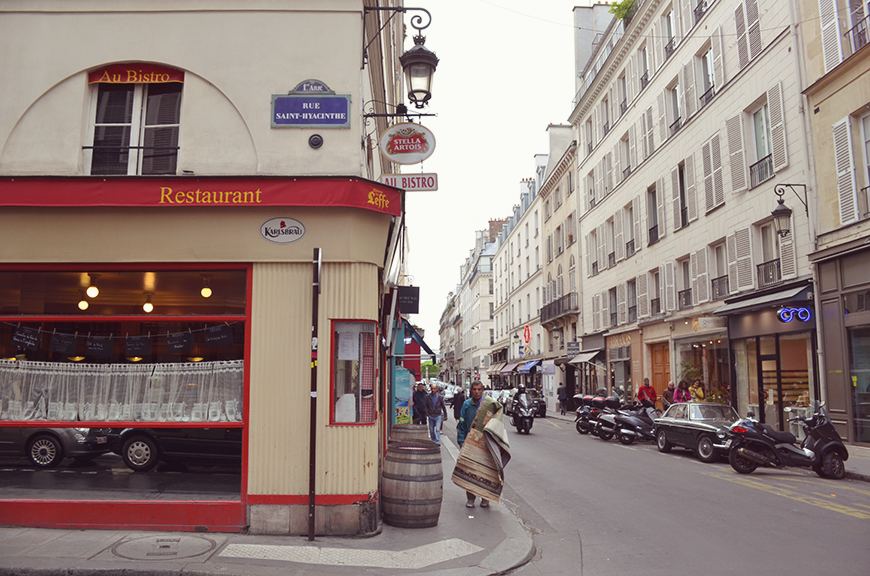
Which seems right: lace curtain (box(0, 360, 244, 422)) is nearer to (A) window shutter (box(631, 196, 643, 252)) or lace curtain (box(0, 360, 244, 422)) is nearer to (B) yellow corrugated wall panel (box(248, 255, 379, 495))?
(B) yellow corrugated wall panel (box(248, 255, 379, 495))

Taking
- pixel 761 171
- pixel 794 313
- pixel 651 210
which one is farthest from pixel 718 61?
pixel 794 313

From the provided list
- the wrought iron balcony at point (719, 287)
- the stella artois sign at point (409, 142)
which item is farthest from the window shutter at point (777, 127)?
the stella artois sign at point (409, 142)

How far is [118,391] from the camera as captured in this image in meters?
7.80

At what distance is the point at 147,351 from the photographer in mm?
7871

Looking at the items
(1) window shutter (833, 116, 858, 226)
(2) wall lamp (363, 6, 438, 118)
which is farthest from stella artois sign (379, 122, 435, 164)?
(1) window shutter (833, 116, 858, 226)

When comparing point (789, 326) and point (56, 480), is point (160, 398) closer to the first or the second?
point (56, 480)

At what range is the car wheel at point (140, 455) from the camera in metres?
8.05

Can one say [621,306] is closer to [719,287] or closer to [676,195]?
[676,195]

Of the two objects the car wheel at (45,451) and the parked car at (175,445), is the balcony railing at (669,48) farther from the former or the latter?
the car wheel at (45,451)

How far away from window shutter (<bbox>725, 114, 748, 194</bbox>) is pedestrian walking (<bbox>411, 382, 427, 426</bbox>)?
10965 millimetres

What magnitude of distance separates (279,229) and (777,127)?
15340mm

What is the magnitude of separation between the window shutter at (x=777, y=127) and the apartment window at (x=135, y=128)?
15.3 meters

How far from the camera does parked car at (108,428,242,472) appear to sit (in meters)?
7.68

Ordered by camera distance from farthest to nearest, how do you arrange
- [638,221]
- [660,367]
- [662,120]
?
[638,221] → [660,367] → [662,120]
